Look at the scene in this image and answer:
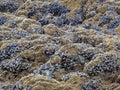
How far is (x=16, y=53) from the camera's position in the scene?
41.3ft

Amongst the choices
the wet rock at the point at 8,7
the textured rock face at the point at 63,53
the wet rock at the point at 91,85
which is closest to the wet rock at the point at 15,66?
the textured rock face at the point at 63,53

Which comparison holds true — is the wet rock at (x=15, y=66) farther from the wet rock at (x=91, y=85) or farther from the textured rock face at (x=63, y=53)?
the wet rock at (x=91, y=85)

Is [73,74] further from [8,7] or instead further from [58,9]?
[8,7]

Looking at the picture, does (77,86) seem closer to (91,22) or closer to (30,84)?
(30,84)

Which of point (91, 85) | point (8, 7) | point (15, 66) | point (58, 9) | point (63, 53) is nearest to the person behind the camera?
point (91, 85)

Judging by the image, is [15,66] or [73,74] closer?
[73,74]

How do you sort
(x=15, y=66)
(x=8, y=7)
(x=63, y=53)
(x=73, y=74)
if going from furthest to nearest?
(x=8, y=7)
(x=15, y=66)
(x=63, y=53)
(x=73, y=74)

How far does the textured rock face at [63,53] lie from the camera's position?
1007cm

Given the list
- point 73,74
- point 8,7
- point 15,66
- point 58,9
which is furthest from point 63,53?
point 8,7

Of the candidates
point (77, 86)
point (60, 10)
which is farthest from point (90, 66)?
point (60, 10)

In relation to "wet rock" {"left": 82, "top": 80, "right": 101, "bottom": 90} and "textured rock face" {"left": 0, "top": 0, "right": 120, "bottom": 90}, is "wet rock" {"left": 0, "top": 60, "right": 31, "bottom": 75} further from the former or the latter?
"wet rock" {"left": 82, "top": 80, "right": 101, "bottom": 90}

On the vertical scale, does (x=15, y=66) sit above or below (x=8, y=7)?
above

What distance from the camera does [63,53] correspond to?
11.6m

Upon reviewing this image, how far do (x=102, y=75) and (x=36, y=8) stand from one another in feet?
34.0
